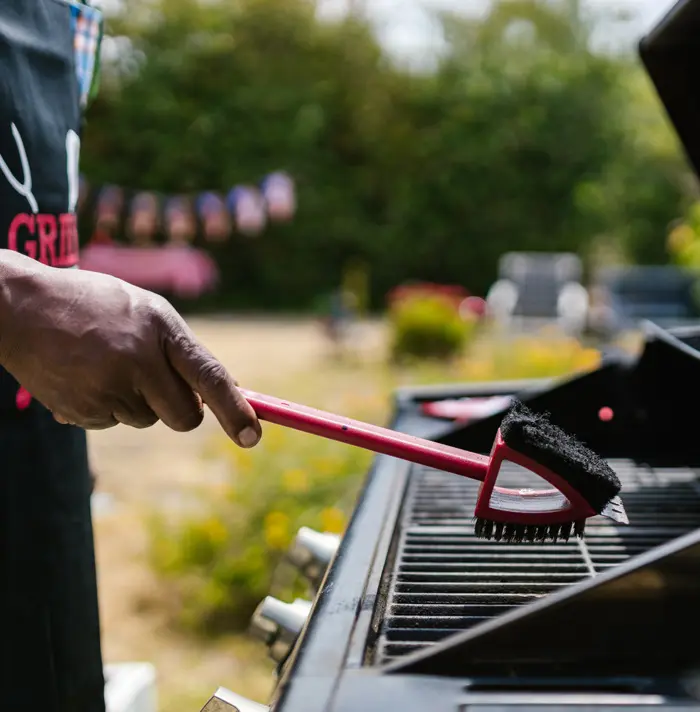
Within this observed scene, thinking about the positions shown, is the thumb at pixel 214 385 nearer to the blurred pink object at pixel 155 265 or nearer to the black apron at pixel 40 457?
the black apron at pixel 40 457

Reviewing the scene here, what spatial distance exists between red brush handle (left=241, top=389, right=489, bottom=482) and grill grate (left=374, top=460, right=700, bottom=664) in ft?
0.53

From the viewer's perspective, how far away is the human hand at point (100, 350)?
901 mm

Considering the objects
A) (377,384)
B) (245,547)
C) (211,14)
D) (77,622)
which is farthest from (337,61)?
(77,622)

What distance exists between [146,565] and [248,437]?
3108 millimetres

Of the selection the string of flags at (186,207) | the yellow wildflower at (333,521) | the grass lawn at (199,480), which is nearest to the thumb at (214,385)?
the grass lawn at (199,480)

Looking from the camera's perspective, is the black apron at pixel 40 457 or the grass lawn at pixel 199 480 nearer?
the black apron at pixel 40 457

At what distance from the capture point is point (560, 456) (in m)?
0.97

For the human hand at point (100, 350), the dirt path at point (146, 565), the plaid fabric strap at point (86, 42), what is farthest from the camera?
the dirt path at point (146, 565)

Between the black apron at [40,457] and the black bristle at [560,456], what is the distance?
2.39 ft

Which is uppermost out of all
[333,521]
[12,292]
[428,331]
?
[428,331]

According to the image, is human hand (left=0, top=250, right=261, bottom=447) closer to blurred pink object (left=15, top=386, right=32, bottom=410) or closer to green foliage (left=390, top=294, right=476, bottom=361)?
blurred pink object (left=15, top=386, right=32, bottom=410)

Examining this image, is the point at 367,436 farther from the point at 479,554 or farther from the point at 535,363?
the point at 535,363

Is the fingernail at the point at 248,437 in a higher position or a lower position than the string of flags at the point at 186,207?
lower

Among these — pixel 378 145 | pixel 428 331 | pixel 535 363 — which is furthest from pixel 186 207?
pixel 535 363
